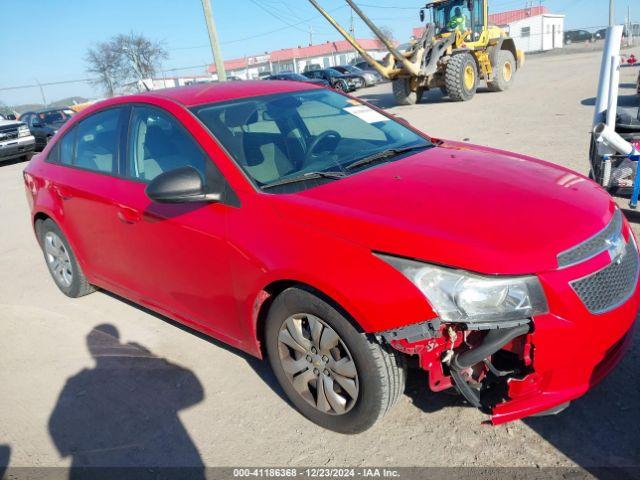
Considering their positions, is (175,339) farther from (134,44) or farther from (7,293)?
(134,44)

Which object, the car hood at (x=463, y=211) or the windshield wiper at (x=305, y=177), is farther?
the windshield wiper at (x=305, y=177)

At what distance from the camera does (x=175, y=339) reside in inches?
148

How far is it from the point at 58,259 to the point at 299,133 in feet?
8.73

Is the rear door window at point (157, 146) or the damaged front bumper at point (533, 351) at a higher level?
the rear door window at point (157, 146)

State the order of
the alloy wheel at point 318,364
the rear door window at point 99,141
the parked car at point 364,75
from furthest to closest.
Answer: the parked car at point 364,75, the rear door window at point 99,141, the alloy wheel at point 318,364

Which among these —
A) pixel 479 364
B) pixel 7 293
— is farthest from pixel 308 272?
pixel 7 293

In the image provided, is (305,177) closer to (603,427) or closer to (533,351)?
(533,351)

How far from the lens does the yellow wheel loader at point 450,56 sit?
16.1m

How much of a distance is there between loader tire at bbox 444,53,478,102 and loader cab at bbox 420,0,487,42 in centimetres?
105

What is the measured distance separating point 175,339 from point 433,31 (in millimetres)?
15702

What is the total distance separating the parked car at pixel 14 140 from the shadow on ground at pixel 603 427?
16.5 m

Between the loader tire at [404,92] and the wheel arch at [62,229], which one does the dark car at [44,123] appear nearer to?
the loader tire at [404,92]

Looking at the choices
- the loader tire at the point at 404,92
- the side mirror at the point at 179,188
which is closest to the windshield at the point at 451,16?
the loader tire at the point at 404,92

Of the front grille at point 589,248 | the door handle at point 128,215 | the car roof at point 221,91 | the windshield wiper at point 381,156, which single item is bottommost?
the front grille at point 589,248
